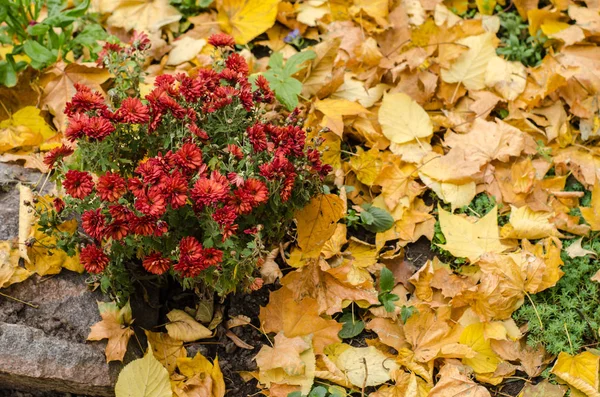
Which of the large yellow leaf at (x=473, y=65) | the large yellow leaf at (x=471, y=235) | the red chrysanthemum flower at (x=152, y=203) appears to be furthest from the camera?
the large yellow leaf at (x=473, y=65)

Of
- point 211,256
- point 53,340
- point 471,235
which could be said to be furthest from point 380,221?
point 53,340

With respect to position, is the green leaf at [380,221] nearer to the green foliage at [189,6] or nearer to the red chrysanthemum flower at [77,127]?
the red chrysanthemum flower at [77,127]

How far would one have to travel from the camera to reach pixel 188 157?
5.87 feet

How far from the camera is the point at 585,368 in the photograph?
207cm

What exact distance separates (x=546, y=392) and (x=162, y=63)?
2.14 m

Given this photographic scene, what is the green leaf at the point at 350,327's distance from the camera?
2.24 meters

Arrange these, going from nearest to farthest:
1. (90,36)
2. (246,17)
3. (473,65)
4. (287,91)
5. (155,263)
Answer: (155,263), (287,91), (90,36), (473,65), (246,17)

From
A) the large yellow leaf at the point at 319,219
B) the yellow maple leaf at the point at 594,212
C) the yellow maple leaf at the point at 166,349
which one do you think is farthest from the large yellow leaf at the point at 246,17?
the yellow maple leaf at the point at 594,212

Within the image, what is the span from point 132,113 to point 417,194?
1241 mm

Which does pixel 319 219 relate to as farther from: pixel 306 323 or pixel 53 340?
pixel 53 340

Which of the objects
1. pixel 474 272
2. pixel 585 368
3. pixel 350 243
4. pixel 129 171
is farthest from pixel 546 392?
pixel 129 171

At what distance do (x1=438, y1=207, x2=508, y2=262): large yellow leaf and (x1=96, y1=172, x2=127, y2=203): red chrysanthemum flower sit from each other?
1.21 m

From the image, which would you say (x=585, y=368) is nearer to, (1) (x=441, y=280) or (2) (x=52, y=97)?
(1) (x=441, y=280)

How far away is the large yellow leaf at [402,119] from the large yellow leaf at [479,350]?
0.88 m
